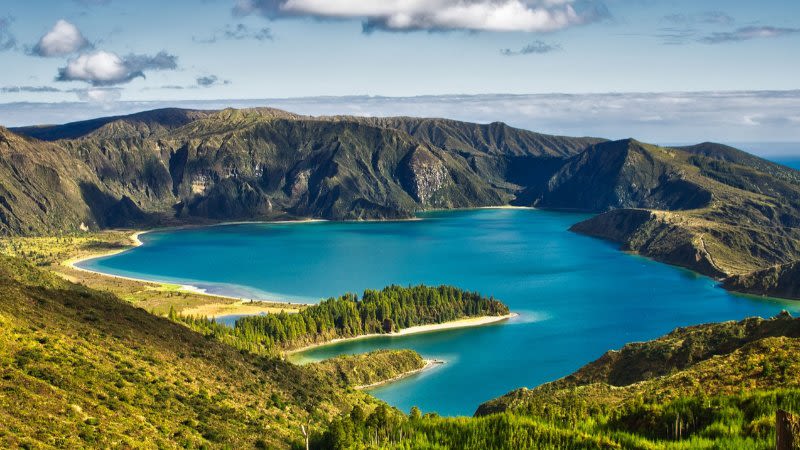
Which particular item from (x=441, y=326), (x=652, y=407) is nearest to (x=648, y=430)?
(x=652, y=407)

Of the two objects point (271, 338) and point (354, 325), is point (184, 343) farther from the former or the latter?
point (354, 325)

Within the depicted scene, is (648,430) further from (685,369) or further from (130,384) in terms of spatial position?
(130,384)

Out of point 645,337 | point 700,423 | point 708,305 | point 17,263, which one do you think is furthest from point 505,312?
point 700,423

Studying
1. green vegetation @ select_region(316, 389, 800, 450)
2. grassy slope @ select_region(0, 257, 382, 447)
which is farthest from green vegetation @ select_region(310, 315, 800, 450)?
grassy slope @ select_region(0, 257, 382, 447)

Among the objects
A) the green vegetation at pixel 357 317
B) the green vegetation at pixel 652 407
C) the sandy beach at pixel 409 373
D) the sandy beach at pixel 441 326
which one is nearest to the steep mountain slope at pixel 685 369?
the green vegetation at pixel 652 407

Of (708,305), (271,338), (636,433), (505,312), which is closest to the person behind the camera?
(636,433)

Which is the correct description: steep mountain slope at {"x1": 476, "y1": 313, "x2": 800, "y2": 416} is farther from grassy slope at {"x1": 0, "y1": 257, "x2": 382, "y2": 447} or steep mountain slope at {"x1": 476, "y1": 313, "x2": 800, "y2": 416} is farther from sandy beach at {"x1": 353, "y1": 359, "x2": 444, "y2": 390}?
sandy beach at {"x1": 353, "y1": 359, "x2": 444, "y2": 390}
